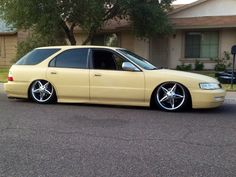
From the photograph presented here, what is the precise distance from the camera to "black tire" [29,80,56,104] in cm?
984

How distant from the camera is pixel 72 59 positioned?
32.2 ft

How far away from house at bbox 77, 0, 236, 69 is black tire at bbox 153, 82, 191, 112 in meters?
13.1

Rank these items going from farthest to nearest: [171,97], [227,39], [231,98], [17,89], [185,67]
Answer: [185,67], [227,39], [231,98], [17,89], [171,97]

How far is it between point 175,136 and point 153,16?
14376mm

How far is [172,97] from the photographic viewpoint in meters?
8.77

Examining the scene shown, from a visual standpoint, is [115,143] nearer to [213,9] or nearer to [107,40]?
A: [213,9]

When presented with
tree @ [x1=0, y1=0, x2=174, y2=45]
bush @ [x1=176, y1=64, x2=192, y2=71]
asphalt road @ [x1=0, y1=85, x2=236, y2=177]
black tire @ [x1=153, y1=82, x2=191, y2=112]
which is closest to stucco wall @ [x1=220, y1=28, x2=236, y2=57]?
bush @ [x1=176, y1=64, x2=192, y2=71]

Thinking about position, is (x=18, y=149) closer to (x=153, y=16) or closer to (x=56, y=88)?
(x=56, y=88)

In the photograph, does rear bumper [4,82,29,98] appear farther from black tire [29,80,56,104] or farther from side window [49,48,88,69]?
side window [49,48,88,69]

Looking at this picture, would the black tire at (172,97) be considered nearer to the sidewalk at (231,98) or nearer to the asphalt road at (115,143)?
the asphalt road at (115,143)

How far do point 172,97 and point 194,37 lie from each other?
47.4 feet

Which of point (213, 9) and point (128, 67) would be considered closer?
point (128, 67)

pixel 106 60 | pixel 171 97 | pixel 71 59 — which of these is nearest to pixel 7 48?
pixel 71 59

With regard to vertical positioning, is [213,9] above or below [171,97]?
above
